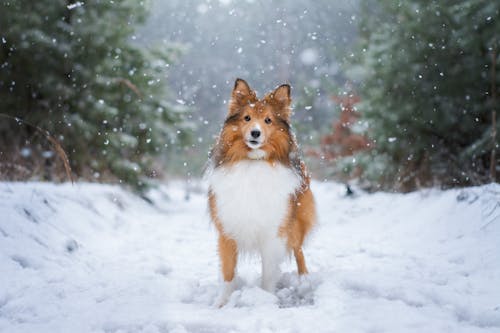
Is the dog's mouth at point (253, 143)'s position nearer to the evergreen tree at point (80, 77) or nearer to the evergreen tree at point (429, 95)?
the evergreen tree at point (429, 95)

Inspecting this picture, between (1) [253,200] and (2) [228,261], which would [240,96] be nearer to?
(1) [253,200]

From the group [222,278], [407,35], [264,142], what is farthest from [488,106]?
[222,278]

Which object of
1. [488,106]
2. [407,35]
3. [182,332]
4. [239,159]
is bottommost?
[182,332]

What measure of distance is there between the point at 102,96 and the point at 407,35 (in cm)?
553

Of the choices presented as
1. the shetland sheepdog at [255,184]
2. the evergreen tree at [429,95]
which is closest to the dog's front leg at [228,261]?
the shetland sheepdog at [255,184]

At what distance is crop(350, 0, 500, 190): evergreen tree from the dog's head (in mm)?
3745

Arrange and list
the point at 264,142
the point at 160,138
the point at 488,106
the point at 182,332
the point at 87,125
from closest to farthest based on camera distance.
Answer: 1. the point at 182,332
2. the point at 264,142
3. the point at 488,106
4. the point at 87,125
5. the point at 160,138

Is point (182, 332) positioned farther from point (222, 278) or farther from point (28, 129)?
A: point (28, 129)

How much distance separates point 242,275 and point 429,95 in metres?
4.97

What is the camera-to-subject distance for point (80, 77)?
7.32 metres

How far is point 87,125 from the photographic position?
23.2ft

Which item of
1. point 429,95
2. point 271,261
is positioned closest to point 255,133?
point 271,261

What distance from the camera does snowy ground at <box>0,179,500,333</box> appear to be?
254cm


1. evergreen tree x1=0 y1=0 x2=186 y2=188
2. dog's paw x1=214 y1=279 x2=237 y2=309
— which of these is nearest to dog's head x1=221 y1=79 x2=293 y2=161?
dog's paw x1=214 y1=279 x2=237 y2=309
